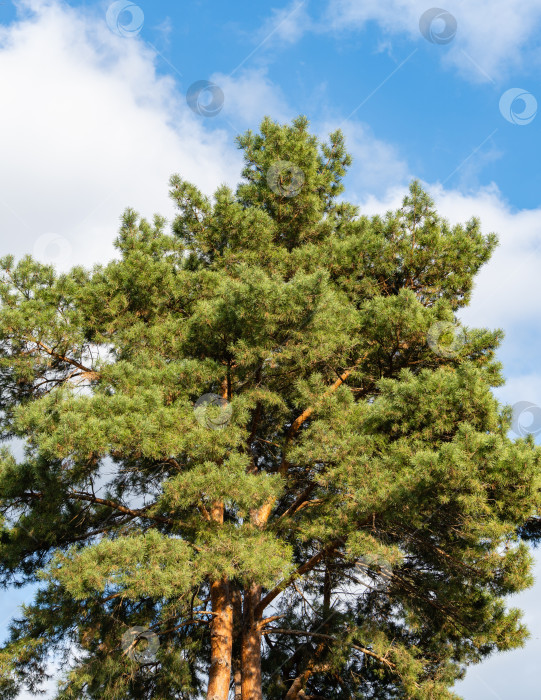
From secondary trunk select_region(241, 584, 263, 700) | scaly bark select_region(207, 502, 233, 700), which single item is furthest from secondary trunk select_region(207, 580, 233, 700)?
secondary trunk select_region(241, 584, 263, 700)

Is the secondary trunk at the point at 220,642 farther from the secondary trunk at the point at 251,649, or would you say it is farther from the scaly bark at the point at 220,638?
the secondary trunk at the point at 251,649

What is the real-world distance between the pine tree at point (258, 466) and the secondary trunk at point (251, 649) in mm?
21

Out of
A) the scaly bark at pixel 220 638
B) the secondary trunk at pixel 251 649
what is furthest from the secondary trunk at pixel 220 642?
the secondary trunk at pixel 251 649

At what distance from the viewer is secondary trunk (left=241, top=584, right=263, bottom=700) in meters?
6.54

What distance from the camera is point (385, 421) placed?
6.27m

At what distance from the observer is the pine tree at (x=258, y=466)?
5.43m

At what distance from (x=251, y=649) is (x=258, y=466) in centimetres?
269

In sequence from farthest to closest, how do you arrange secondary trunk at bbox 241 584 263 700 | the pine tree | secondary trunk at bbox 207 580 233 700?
secondary trunk at bbox 241 584 263 700, secondary trunk at bbox 207 580 233 700, the pine tree

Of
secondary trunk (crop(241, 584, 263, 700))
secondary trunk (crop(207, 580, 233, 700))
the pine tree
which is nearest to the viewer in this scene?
the pine tree

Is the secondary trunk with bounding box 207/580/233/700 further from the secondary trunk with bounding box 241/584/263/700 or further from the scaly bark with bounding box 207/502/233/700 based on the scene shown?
the secondary trunk with bounding box 241/584/263/700

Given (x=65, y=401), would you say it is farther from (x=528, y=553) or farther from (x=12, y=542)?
(x=528, y=553)

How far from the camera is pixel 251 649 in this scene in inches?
273

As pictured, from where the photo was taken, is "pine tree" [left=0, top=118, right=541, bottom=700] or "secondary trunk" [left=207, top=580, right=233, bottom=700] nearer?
"pine tree" [left=0, top=118, right=541, bottom=700]

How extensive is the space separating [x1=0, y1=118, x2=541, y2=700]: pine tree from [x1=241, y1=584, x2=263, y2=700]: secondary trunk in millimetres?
21
